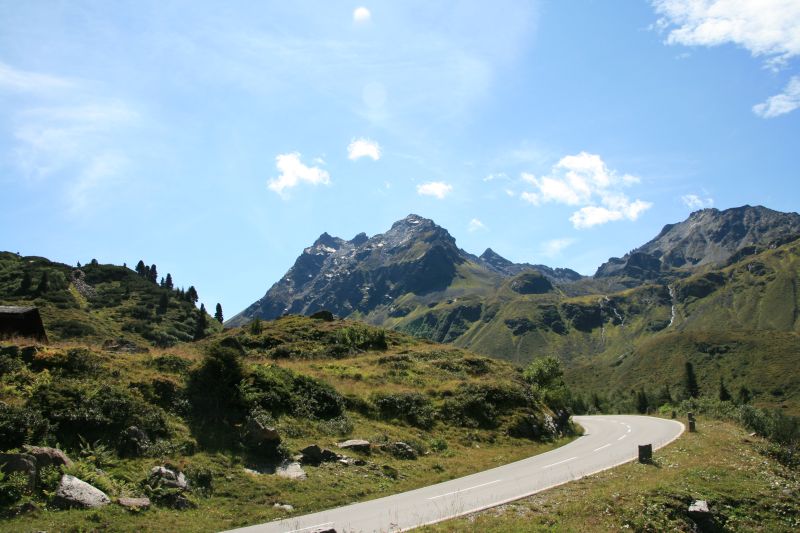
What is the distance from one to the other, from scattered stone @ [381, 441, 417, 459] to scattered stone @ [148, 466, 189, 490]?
1196cm

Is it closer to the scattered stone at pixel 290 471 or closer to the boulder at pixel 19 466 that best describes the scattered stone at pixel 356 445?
the scattered stone at pixel 290 471

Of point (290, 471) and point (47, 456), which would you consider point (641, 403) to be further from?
point (47, 456)

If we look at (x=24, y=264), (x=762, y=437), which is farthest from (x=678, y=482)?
(x=24, y=264)

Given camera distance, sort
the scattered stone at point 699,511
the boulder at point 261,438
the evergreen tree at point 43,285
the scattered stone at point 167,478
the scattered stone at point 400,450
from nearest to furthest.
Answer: the scattered stone at point 167,478 → the scattered stone at point 699,511 → the boulder at point 261,438 → the scattered stone at point 400,450 → the evergreen tree at point 43,285

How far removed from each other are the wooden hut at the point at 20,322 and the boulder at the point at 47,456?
14.6 meters

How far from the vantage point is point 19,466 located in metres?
16.4

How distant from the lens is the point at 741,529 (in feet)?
63.0

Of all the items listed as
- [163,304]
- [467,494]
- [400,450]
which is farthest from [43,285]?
[467,494]

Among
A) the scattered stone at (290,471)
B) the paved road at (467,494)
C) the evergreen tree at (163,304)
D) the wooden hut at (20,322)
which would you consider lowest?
the paved road at (467,494)

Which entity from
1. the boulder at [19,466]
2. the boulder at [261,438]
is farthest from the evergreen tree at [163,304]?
the boulder at [19,466]

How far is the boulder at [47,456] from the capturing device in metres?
17.4

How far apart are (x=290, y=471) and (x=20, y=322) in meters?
20.3

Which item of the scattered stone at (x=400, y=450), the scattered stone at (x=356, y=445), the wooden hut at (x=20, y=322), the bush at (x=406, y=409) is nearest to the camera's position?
the scattered stone at (x=356, y=445)

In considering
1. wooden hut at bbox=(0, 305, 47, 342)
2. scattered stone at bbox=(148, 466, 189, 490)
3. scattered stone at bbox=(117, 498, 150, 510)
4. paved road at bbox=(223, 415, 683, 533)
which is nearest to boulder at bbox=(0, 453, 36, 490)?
scattered stone at bbox=(117, 498, 150, 510)
